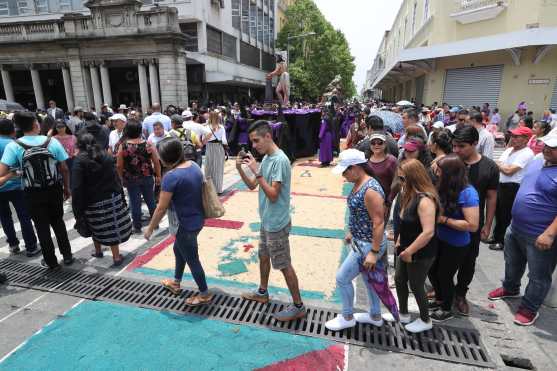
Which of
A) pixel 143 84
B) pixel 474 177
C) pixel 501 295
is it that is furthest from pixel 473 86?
pixel 143 84

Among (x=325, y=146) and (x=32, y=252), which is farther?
(x=325, y=146)

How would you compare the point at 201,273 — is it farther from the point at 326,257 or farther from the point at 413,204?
the point at 413,204

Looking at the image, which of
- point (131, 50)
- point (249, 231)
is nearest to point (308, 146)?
point (249, 231)

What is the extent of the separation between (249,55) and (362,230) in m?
Answer: 35.9

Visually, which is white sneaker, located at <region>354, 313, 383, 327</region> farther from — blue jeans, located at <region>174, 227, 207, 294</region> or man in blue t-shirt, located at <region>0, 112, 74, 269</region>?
man in blue t-shirt, located at <region>0, 112, 74, 269</region>

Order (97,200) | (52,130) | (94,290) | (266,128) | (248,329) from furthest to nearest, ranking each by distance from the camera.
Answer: (52,130) < (97,200) < (94,290) < (248,329) < (266,128)

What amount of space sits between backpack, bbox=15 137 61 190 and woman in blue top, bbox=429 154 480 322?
4.44m

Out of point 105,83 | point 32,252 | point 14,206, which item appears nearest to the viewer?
point 14,206

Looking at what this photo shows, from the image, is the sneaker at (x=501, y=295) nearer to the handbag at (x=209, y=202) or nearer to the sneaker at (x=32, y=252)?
the handbag at (x=209, y=202)

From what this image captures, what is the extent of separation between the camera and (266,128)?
9.95ft

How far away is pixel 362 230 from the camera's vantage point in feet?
9.50

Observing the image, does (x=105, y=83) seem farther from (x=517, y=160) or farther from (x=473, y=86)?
(x=517, y=160)

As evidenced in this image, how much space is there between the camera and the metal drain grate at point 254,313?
3.00m

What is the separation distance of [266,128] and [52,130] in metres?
5.61
